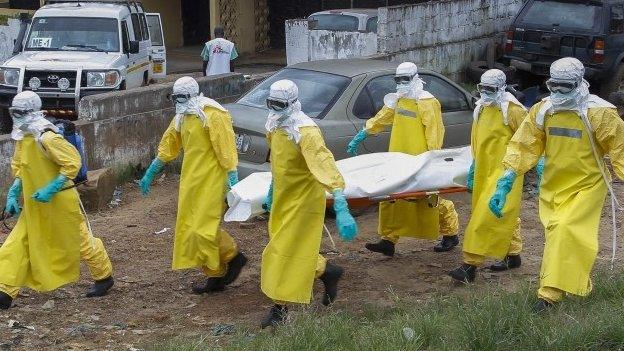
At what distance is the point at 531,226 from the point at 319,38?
23.8ft

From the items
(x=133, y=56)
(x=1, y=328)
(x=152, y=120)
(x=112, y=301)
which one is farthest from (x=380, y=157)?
(x=133, y=56)

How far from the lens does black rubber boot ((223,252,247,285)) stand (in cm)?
773

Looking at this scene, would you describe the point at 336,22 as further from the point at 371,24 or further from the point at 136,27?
the point at 136,27

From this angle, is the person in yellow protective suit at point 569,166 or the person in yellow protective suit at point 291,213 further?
the person in yellow protective suit at point 291,213

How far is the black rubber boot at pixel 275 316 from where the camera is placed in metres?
6.80

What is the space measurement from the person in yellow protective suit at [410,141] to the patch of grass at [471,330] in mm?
2253

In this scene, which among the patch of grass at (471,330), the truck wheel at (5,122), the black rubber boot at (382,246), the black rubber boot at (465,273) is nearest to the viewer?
the patch of grass at (471,330)

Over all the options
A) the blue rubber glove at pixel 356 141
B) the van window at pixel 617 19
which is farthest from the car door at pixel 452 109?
the van window at pixel 617 19

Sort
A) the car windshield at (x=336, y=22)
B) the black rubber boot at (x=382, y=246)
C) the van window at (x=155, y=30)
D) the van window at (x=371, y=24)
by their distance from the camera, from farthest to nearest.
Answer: the car windshield at (x=336, y=22) < the van window at (x=371, y=24) < the van window at (x=155, y=30) < the black rubber boot at (x=382, y=246)

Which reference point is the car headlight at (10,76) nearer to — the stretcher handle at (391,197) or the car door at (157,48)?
the car door at (157,48)

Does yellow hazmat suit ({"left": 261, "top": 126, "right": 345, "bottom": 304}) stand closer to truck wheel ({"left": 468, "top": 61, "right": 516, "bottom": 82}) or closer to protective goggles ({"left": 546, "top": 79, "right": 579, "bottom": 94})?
protective goggles ({"left": 546, "top": 79, "right": 579, "bottom": 94})

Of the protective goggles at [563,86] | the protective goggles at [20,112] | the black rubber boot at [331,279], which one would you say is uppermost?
the protective goggles at [563,86]

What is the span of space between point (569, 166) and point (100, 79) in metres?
8.40

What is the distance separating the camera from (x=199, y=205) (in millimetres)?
7477
